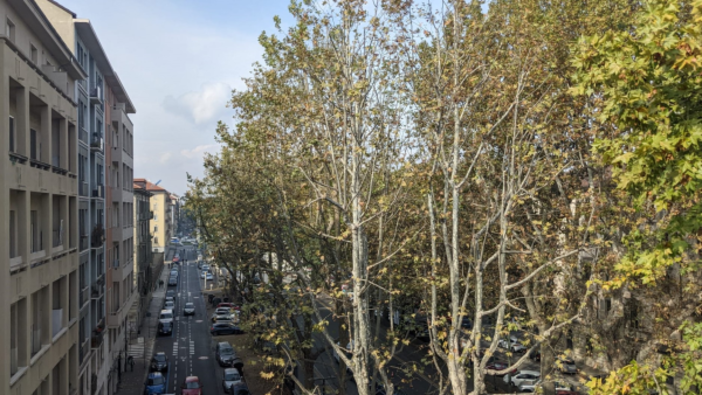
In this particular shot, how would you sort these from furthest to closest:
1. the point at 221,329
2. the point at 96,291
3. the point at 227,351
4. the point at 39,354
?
the point at 221,329
the point at 227,351
the point at 96,291
the point at 39,354

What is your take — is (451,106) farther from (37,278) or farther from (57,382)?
(57,382)

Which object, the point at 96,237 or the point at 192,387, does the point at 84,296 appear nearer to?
the point at 96,237

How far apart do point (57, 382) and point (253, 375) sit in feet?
61.8

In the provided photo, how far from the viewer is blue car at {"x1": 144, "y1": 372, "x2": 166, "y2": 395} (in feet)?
111

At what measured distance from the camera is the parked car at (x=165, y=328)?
53.2 meters

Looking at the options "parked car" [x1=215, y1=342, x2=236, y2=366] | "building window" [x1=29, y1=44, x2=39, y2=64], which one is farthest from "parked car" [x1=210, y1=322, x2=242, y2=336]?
"building window" [x1=29, y1=44, x2=39, y2=64]

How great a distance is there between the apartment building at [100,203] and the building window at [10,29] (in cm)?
1110

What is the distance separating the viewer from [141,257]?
60250mm

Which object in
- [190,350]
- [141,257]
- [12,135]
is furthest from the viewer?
[141,257]

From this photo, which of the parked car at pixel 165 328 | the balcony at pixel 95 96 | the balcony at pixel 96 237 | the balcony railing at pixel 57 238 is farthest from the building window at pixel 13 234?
the parked car at pixel 165 328

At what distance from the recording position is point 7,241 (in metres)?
13.8

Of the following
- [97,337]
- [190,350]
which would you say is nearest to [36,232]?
[97,337]

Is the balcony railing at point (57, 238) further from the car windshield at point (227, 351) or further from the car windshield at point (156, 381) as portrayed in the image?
the car windshield at point (227, 351)

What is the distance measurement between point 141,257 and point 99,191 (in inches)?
1109
